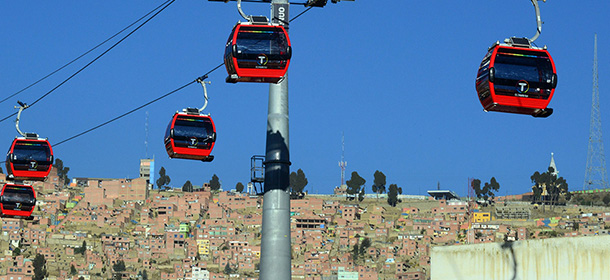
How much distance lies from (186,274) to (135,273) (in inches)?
554

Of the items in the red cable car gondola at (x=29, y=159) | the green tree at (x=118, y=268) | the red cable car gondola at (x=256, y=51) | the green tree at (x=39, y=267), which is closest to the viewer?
the red cable car gondola at (x=256, y=51)

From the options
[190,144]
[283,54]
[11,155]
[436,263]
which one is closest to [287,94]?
[283,54]

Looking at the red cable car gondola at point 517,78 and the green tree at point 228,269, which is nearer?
the red cable car gondola at point 517,78

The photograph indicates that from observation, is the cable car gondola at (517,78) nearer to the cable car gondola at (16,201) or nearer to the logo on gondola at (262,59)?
the logo on gondola at (262,59)

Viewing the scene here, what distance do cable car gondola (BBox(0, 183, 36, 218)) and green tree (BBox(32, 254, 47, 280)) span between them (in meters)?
154

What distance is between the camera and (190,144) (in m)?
23.2

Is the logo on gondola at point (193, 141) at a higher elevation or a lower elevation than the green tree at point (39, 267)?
lower

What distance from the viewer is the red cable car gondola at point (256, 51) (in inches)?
627

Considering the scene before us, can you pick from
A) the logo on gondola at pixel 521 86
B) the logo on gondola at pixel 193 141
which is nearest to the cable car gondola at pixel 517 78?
the logo on gondola at pixel 521 86

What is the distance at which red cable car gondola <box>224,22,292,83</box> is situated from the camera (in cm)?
1593

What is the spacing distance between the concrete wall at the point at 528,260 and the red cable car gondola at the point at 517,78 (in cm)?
222

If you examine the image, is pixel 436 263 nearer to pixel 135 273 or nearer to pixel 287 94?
pixel 287 94

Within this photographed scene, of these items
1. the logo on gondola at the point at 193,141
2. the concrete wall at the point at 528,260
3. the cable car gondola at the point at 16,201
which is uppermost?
the logo on gondola at the point at 193,141

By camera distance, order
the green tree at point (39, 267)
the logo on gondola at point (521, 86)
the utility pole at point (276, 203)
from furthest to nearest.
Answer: the green tree at point (39, 267) < the logo on gondola at point (521, 86) < the utility pole at point (276, 203)
